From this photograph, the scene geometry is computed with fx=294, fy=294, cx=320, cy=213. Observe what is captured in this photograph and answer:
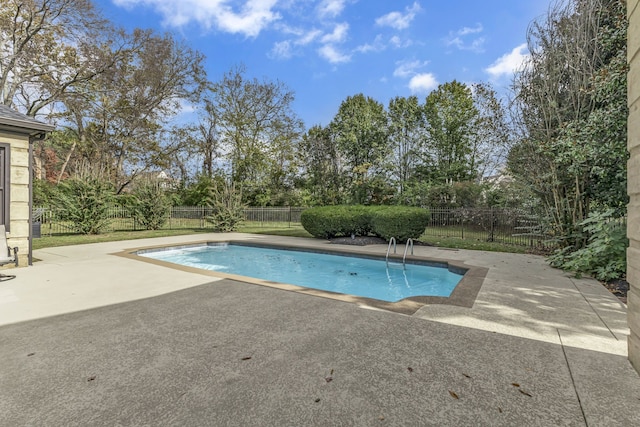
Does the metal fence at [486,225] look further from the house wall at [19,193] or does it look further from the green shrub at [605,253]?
the house wall at [19,193]

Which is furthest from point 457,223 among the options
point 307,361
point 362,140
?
point 307,361

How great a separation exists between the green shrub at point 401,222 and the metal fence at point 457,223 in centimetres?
264

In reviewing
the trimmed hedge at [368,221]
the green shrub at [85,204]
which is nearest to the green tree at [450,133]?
the trimmed hedge at [368,221]

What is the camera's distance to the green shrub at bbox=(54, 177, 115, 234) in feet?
36.6

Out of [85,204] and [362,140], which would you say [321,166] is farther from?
[85,204]

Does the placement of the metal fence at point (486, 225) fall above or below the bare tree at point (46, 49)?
below

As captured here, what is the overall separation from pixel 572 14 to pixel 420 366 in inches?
313

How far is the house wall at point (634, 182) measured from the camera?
79.3 inches

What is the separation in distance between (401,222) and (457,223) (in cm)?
464

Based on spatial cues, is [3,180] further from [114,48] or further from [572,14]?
[114,48]

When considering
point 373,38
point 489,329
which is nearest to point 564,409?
point 489,329

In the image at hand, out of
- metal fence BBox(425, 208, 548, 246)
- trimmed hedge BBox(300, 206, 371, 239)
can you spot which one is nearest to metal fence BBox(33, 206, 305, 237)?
trimmed hedge BBox(300, 206, 371, 239)

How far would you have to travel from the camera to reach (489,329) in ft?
9.16

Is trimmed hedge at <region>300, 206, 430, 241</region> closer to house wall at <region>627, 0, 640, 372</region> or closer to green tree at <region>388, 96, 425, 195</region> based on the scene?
house wall at <region>627, 0, 640, 372</region>
